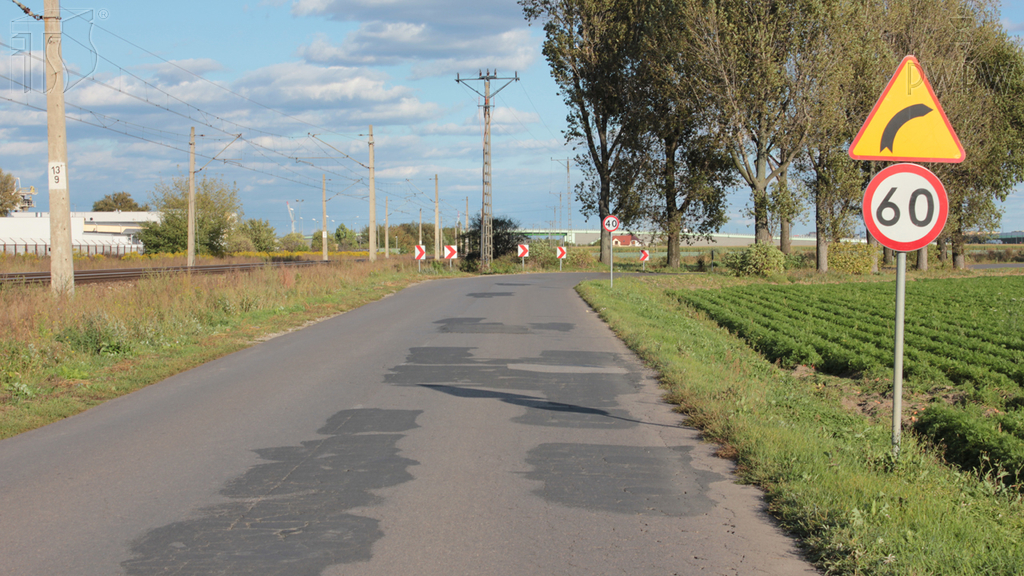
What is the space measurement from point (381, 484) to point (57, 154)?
13132 mm


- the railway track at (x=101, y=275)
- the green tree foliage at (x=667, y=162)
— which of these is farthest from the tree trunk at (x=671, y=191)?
the railway track at (x=101, y=275)

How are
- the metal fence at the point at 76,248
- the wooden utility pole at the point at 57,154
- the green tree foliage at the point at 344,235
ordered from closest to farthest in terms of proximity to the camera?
the wooden utility pole at the point at 57,154 → the metal fence at the point at 76,248 → the green tree foliage at the point at 344,235

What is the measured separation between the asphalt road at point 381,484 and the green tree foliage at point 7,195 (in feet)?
300

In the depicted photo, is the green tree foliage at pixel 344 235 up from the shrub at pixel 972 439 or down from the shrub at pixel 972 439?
up

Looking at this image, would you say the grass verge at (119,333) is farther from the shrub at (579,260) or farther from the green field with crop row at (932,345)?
the shrub at (579,260)

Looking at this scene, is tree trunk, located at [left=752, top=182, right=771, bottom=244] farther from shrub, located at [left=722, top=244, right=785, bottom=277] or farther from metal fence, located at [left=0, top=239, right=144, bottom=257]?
metal fence, located at [left=0, top=239, right=144, bottom=257]

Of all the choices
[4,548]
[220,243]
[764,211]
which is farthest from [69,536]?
[220,243]

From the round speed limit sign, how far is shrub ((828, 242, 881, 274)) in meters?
39.7

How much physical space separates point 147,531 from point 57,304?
11.2 m

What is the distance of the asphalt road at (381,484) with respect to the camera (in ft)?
14.5

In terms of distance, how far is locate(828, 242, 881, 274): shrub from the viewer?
140 ft

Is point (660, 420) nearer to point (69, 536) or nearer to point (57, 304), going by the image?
point (69, 536)

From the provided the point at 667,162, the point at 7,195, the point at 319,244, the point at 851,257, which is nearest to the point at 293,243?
the point at 319,244

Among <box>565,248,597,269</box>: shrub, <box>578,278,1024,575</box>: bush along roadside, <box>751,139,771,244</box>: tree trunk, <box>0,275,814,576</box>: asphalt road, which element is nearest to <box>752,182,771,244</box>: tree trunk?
<box>751,139,771,244</box>: tree trunk
